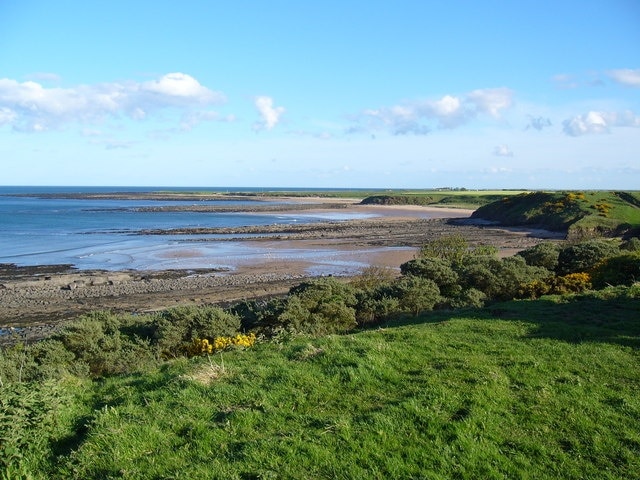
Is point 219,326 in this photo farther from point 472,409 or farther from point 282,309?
point 472,409

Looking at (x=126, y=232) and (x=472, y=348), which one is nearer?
(x=472, y=348)

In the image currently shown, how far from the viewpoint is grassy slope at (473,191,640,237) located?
191ft

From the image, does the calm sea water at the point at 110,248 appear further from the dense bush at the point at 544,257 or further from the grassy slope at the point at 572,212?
the grassy slope at the point at 572,212

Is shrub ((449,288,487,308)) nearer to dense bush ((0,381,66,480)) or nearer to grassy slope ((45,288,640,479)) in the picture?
grassy slope ((45,288,640,479))

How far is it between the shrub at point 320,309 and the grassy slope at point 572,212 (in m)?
38.3

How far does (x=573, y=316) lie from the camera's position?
13.2 m

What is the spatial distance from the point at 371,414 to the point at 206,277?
91.5 feet

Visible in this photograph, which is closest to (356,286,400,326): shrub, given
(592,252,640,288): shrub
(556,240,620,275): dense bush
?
(592,252,640,288): shrub

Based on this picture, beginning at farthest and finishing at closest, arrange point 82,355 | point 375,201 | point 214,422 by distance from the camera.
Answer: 1. point 375,201
2. point 82,355
3. point 214,422

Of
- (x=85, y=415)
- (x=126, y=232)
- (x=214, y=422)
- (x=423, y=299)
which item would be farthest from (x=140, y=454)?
(x=126, y=232)

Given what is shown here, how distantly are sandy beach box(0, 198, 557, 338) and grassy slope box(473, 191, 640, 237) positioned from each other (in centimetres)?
778

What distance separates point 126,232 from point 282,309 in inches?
2156

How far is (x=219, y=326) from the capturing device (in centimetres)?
1473

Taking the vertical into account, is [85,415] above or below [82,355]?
above
